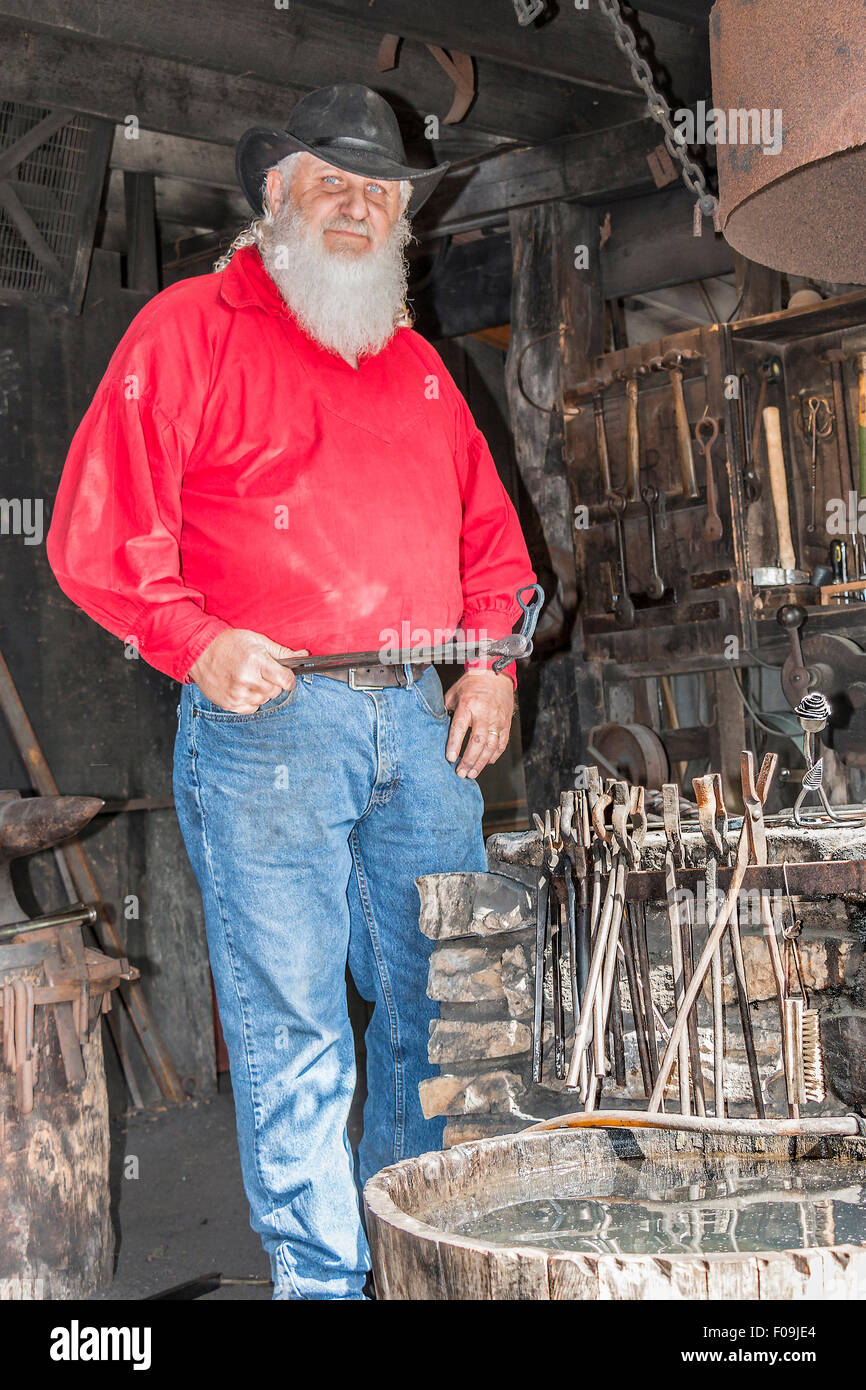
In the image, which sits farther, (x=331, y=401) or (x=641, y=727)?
(x=641, y=727)

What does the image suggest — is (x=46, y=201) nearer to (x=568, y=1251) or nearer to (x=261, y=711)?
(x=261, y=711)

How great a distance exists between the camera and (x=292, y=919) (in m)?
2.31

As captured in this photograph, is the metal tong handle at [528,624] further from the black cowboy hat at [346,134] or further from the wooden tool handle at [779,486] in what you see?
the wooden tool handle at [779,486]

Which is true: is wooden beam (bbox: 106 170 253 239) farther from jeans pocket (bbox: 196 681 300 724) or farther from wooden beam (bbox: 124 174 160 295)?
jeans pocket (bbox: 196 681 300 724)

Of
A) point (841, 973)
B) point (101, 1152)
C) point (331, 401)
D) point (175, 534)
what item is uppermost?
point (331, 401)

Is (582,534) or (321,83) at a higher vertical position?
(321,83)

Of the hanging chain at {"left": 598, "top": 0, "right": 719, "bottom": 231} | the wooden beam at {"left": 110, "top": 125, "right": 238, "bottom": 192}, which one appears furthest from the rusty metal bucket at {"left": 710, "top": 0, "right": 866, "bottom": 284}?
the wooden beam at {"left": 110, "top": 125, "right": 238, "bottom": 192}

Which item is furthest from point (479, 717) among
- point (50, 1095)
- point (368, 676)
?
point (50, 1095)

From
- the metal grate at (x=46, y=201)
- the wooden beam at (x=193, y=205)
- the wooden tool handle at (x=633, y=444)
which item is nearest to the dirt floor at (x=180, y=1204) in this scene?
the wooden tool handle at (x=633, y=444)

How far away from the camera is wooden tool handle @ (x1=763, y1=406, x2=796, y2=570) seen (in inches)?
175
